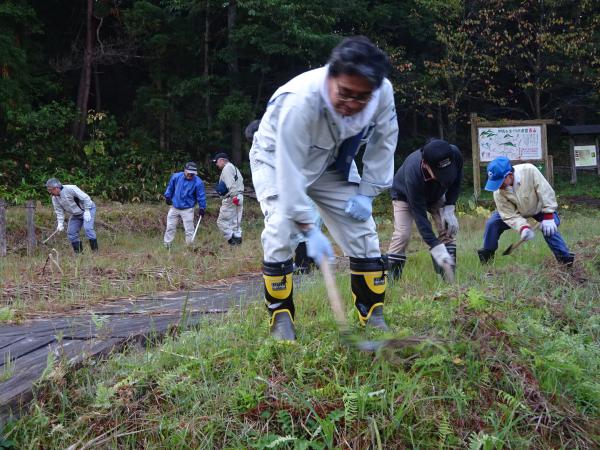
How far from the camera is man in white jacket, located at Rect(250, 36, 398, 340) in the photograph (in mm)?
3318

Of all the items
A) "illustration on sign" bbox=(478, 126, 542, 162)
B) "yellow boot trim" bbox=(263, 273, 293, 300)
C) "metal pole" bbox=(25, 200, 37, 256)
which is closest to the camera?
"yellow boot trim" bbox=(263, 273, 293, 300)

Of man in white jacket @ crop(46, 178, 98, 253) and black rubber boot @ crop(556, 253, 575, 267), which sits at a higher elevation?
man in white jacket @ crop(46, 178, 98, 253)

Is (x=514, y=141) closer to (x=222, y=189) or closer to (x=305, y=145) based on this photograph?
(x=222, y=189)

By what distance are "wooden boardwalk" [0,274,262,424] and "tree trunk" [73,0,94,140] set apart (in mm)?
15945

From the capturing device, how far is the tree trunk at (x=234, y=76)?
65.1ft

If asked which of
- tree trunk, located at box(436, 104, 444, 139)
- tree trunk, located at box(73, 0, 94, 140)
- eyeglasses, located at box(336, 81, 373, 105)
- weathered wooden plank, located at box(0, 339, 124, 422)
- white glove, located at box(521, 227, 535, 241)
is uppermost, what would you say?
tree trunk, located at box(73, 0, 94, 140)

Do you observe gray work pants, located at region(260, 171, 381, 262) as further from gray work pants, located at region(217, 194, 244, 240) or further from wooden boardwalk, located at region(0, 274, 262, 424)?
gray work pants, located at region(217, 194, 244, 240)

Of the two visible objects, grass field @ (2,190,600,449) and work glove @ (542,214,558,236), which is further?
work glove @ (542,214,558,236)

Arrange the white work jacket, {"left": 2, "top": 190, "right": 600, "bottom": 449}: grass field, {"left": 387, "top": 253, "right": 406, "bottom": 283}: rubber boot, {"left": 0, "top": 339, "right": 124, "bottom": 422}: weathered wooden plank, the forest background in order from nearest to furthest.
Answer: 1. {"left": 2, "top": 190, "right": 600, "bottom": 449}: grass field
2. {"left": 0, "top": 339, "right": 124, "bottom": 422}: weathered wooden plank
3. the white work jacket
4. {"left": 387, "top": 253, "right": 406, "bottom": 283}: rubber boot
5. the forest background

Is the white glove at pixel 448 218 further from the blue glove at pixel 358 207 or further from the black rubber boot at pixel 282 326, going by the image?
the black rubber boot at pixel 282 326

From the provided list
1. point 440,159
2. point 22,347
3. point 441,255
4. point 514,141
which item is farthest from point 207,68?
point 22,347

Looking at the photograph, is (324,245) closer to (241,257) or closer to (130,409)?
(130,409)

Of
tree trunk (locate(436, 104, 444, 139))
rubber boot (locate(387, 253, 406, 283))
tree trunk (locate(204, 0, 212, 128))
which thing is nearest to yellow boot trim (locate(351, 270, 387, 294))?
rubber boot (locate(387, 253, 406, 283))

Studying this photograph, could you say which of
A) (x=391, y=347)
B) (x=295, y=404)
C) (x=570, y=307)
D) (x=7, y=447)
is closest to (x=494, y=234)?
(x=570, y=307)
